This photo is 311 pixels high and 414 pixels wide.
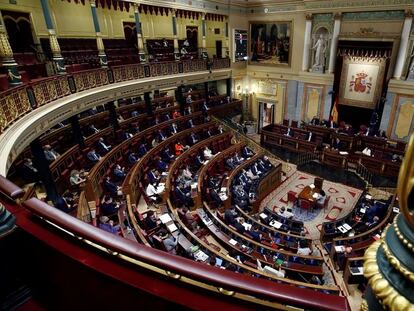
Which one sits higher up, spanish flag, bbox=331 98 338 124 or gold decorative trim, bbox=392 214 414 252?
gold decorative trim, bbox=392 214 414 252

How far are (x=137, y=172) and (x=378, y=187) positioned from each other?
1043 cm

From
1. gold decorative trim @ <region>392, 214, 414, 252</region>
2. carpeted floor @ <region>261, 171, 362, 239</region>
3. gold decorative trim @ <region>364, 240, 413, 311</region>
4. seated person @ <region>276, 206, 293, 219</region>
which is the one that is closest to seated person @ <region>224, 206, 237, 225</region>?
seated person @ <region>276, 206, 293, 219</region>

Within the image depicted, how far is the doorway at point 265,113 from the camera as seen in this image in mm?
19531

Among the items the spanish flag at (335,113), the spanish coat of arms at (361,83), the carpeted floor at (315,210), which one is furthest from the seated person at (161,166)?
the spanish coat of arms at (361,83)

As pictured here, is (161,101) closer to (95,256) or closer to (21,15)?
(21,15)

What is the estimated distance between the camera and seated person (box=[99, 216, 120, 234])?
680cm

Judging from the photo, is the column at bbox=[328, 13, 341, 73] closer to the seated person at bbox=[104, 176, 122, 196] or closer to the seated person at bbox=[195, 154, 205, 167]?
the seated person at bbox=[195, 154, 205, 167]

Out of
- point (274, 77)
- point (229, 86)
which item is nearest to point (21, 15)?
point (229, 86)

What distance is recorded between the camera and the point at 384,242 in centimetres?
91

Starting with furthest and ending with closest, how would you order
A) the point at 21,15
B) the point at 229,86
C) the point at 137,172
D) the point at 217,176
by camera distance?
1. the point at 229,86
2. the point at 217,176
3. the point at 21,15
4. the point at 137,172

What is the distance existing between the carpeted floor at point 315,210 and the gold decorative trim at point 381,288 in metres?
9.82

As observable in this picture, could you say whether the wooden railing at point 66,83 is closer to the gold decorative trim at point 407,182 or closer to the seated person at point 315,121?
the gold decorative trim at point 407,182

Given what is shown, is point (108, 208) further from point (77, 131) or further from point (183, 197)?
point (77, 131)

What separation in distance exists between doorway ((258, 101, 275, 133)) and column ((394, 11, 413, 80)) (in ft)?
24.5
